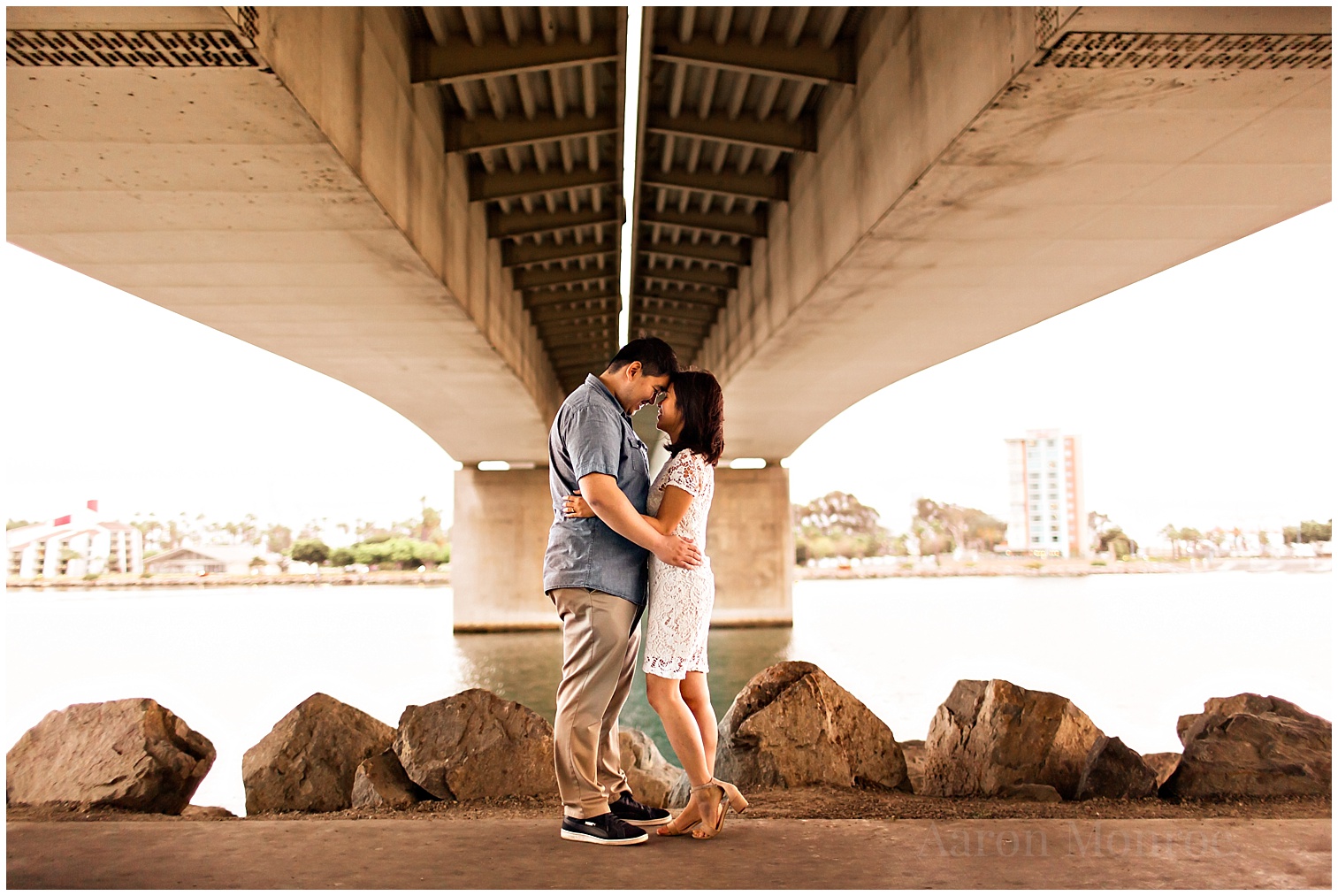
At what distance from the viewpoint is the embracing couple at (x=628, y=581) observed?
12.2 ft

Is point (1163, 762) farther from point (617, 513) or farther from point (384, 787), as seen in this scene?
point (617, 513)

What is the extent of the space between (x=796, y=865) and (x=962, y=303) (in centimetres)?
814

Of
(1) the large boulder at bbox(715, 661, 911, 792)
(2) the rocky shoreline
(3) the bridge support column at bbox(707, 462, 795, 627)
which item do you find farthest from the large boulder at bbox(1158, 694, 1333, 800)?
(3) the bridge support column at bbox(707, 462, 795, 627)

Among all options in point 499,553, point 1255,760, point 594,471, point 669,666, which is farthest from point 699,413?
point 499,553

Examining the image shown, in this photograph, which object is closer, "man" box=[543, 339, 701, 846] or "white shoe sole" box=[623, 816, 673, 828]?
"man" box=[543, 339, 701, 846]

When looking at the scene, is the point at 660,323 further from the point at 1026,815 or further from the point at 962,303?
the point at 1026,815

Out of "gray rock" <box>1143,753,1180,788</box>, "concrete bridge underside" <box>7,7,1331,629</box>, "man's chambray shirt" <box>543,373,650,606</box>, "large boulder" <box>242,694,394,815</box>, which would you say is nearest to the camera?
"man's chambray shirt" <box>543,373,650,606</box>

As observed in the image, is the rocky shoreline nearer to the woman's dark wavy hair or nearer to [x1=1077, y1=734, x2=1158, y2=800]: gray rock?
[x1=1077, y1=734, x2=1158, y2=800]: gray rock

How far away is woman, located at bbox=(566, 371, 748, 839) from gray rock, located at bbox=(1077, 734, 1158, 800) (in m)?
2.55

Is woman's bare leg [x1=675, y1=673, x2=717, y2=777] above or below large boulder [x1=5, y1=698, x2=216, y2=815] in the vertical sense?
above

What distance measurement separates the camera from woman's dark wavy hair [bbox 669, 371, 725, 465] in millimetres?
3965

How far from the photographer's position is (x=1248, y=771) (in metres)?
5.05

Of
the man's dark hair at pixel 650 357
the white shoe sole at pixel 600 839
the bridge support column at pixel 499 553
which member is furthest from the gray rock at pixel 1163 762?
the bridge support column at pixel 499 553

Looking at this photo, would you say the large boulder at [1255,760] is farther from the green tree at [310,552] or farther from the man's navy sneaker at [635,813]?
the green tree at [310,552]
